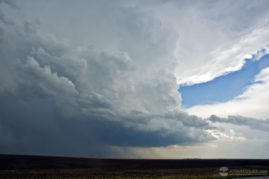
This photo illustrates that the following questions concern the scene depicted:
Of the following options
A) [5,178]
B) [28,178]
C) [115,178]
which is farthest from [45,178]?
[115,178]

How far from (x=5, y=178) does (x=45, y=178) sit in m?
7.46

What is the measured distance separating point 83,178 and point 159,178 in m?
15.5

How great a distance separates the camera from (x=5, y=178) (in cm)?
4569

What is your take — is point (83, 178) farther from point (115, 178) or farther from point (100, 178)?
point (115, 178)

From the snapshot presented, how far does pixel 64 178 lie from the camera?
46.7 metres

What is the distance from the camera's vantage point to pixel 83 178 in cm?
4700

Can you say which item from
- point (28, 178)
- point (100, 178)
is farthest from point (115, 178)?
point (28, 178)

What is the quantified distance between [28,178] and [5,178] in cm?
435

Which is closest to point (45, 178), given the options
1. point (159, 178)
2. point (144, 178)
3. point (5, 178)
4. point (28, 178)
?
point (28, 178)

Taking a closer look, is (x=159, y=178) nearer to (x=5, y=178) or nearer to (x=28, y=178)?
(x=28, y=178)

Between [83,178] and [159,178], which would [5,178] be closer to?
[83,178]

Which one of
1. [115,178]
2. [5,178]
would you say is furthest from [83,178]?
[5,178]

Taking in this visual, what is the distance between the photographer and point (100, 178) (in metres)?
47.5

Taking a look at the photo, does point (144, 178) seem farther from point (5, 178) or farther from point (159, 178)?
point (5, 178)
